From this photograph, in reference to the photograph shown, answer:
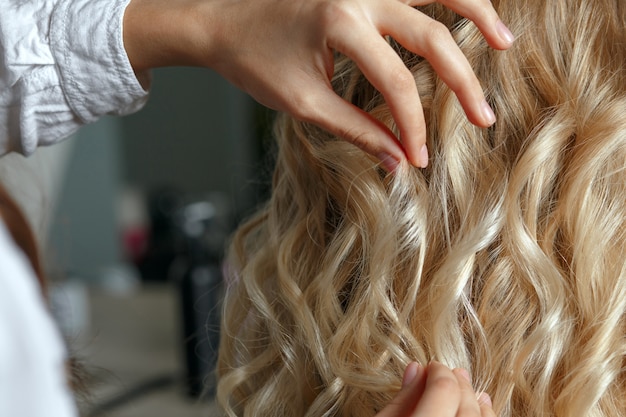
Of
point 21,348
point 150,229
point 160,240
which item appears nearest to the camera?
point 21,348

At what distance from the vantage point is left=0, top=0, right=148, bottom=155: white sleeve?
760 millimetres

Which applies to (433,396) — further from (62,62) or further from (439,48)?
(62,62)

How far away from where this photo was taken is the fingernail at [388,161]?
0.65m

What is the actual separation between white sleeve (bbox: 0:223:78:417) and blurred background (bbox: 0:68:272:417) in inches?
27.4

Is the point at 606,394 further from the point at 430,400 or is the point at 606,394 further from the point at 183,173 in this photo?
the point at 183,173

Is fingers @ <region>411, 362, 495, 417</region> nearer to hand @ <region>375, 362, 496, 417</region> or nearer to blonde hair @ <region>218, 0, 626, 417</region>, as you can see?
hand @ <region>375, 362, 496, 417</region>

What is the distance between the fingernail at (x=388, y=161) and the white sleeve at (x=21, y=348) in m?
0.42

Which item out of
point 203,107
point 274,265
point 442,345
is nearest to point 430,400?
point 442,345

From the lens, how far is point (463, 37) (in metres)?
0.72

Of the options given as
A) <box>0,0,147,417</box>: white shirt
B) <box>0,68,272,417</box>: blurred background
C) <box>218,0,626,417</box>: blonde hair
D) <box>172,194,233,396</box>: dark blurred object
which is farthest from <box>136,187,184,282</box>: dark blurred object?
<box>218,0,626,417</box>: blonde hair

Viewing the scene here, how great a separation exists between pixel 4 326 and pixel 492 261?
1.77 feet

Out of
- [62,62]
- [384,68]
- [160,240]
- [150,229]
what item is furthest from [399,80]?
[150,229]

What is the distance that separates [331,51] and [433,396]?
278 mm

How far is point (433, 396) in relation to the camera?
22.1 inches
